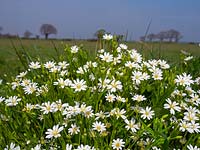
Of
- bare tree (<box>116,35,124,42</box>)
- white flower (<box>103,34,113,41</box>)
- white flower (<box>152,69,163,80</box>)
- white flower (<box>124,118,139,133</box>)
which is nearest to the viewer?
white flower (<box>124,118,139,133</box>)

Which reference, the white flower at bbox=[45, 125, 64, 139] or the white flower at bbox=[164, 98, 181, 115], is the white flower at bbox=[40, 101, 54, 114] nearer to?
the white flower at bbox=[45, 125, 64, 139]

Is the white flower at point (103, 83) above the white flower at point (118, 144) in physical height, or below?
above

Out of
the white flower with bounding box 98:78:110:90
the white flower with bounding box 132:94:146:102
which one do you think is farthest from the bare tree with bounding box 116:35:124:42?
the white flower with bounding box 132:94:146:102

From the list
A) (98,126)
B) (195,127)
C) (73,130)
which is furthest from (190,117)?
(73,130)

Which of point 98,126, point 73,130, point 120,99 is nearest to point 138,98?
point 120,99

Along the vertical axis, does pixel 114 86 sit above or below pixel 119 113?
above

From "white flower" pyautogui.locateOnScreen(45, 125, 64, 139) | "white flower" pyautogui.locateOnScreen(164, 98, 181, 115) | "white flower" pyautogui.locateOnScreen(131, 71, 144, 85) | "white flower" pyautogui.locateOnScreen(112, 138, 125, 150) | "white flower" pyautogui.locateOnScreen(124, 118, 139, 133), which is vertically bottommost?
"white flower" pyautogui.locateOnScreen(112, 138, 125, 150)

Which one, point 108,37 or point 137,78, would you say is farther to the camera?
point 108,37

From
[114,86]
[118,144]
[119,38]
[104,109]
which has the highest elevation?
[119,38]

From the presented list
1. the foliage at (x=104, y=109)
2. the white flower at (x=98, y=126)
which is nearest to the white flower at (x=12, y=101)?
the foliage at (x=104, y=109)

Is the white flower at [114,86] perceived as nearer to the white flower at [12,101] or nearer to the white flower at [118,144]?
the white flower at [118,144]

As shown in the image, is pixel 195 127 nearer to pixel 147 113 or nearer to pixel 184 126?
pixel 184 126

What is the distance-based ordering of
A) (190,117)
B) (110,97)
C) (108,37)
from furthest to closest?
(108,37)
(110,97)
(190,117)

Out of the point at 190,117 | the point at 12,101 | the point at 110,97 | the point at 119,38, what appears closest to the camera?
the point at 190,117
